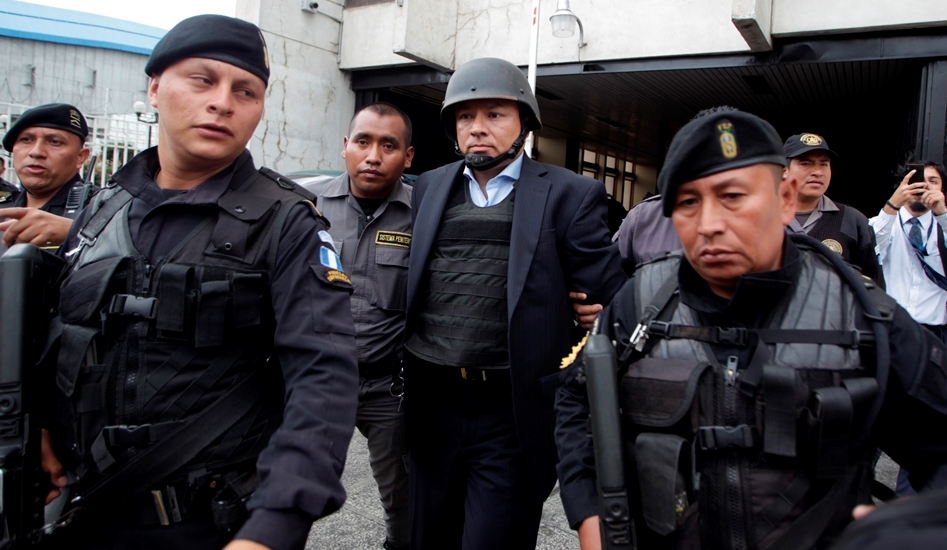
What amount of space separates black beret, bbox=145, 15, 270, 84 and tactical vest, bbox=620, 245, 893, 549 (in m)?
1.23

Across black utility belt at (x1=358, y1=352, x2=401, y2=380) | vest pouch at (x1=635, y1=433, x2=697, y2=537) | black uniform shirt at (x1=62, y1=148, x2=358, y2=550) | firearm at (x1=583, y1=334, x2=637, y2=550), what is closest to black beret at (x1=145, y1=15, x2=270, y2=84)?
black uniform shirt at (x1=62, y1=148, x2=358, y2=550)

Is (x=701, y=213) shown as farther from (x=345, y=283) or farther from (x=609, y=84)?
(x=609, y=84)

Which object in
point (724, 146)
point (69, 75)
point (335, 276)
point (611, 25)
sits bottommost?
point (335, 276)

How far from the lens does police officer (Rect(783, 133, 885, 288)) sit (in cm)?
372

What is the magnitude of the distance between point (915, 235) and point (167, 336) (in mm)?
4531

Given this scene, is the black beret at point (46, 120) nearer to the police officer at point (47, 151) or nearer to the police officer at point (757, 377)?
the police officer at point (47, 151)

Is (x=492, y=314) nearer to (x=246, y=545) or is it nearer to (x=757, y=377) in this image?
(x=757, y=377)

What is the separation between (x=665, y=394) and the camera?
151 centimetres

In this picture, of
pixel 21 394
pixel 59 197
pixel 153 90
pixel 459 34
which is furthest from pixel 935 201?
pixel 459 34

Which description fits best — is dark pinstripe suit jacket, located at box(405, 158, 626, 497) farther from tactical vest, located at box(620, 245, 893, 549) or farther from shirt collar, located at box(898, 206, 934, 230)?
shirt collar, located at box(898, 206, 934, 230)

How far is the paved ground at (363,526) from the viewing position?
3344mm

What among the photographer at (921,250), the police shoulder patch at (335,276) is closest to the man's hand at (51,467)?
the police shoulder patch at (335,276)

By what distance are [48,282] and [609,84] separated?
317 inches

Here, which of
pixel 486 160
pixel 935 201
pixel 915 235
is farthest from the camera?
pixel 915 235
